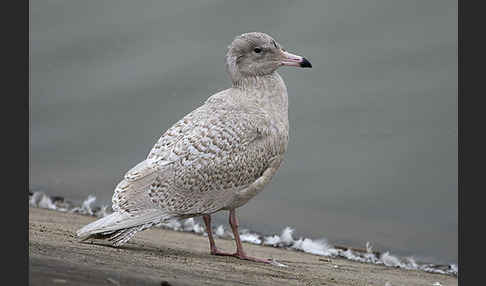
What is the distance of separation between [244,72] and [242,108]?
42 centimetres

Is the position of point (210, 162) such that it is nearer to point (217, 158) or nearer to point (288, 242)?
point (217, 158)

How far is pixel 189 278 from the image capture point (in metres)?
3.54

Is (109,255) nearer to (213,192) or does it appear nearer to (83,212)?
(213,192)

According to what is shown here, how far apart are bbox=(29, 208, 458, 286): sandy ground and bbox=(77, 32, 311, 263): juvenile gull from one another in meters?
0.29

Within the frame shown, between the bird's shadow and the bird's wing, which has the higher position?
the bird's wing

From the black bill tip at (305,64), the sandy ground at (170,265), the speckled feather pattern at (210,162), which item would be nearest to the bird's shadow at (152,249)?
the sandy ground at (170,265)

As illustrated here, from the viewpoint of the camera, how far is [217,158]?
196 inches

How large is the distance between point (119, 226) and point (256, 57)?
76.0 inches

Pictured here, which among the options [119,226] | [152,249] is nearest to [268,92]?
[152,249]

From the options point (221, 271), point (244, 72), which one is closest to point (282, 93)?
point (244, 72)

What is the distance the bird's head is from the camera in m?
5.58

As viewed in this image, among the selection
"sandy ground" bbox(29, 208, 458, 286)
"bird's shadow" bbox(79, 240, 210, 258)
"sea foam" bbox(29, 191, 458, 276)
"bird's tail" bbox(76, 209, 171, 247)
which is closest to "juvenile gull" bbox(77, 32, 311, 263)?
"bird's tail" bbox(76, 209, 171, 247)

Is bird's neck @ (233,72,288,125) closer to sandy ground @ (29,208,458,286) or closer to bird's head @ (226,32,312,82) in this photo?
bird's head @ (226,32,312,82)

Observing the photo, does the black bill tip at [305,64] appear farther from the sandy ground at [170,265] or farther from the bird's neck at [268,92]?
the sandy ground at [170,265]
